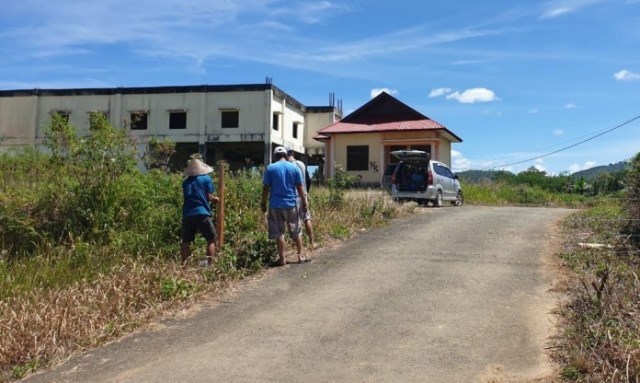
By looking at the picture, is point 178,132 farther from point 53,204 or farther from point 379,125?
point 53,204

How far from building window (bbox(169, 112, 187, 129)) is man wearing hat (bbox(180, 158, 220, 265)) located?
27906mm

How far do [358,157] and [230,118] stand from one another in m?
9.34

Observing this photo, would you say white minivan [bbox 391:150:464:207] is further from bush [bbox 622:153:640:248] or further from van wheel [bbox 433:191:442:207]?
bush [bbox 622:153:640:248]

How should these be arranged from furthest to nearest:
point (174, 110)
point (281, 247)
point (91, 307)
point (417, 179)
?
point (174, 110), point (417, 179), point (281, 247), point (91, 307)

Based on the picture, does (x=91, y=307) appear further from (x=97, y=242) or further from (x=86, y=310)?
(x=97, y=242)

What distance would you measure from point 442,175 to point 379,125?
11.3 meters

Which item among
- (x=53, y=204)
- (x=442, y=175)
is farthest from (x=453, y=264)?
(x=442, y=175)

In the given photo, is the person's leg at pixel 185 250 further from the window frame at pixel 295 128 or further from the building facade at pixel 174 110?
the window frame at pixel 295 128

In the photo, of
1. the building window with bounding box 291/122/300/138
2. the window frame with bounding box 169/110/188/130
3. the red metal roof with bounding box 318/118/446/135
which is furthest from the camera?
the building window with bounding box 291/122/300/138

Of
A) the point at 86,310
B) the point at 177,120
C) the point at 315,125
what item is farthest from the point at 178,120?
the point at 86,310

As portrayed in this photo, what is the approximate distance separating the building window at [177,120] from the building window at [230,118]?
238 cm

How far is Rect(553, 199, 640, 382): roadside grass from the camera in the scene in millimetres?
4234

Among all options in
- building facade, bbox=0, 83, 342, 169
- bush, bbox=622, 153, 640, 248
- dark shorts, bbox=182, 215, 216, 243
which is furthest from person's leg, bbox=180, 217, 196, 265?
building facade, bbox=0, 83, 342, 169

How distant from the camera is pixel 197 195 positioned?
7.94 metres
